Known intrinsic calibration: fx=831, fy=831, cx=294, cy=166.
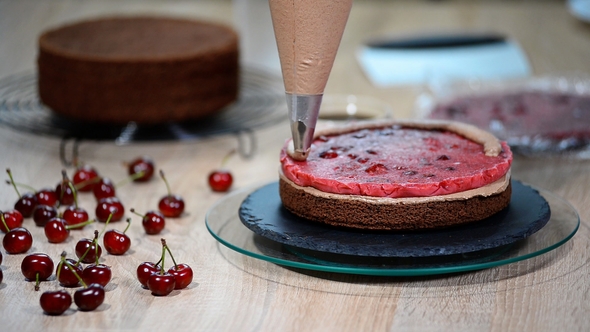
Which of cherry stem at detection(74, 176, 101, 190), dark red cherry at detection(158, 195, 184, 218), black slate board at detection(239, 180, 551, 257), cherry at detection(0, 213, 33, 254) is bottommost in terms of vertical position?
cherry stem at detection(74, 176, 101, 190)

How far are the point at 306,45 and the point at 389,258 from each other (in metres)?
0.30

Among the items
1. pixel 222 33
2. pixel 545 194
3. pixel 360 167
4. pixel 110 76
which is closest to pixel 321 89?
pixel 360 167

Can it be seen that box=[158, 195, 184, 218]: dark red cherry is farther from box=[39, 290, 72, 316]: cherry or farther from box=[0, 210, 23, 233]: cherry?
box=[39, 290, 72, 316]: cherry

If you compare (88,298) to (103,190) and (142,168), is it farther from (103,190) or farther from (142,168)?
(142,168)

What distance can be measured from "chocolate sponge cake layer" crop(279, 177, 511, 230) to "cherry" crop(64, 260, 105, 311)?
304 mm

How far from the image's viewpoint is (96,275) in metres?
1.08

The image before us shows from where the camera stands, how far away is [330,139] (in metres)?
1.29

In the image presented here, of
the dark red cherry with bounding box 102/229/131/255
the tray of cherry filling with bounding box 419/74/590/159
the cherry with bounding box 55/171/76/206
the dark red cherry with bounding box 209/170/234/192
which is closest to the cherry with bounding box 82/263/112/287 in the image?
the dark red cherry with bounding box 102/229/131/255

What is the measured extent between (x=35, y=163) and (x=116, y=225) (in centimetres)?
41

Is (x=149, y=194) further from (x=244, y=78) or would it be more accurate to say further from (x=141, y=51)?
(x=244, y=78)


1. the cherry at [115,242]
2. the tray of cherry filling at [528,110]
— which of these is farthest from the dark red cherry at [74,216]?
the tray of cherry filling at [528,110]

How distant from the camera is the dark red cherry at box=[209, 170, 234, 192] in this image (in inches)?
60.1

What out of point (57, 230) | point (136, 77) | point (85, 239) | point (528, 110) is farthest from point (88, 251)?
point (528, 110)

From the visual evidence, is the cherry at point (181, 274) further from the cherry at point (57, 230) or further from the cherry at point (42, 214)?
the cherry at point (42, 214)
